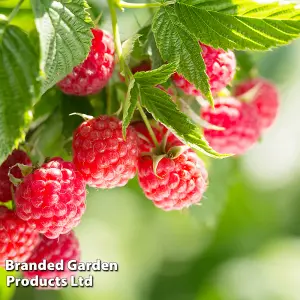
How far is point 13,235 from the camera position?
4.18 ft

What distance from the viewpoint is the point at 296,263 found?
3334mm

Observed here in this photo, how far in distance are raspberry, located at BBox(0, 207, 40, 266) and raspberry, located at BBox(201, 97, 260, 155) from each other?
45 centimetres

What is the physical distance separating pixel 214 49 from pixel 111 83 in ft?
0.78

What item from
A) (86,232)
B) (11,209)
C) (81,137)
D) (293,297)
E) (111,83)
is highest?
(111,83)

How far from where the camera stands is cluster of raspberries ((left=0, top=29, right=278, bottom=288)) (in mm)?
1223

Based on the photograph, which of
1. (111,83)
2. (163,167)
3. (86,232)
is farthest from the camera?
(86,232)

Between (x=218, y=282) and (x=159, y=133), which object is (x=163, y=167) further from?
(x=218, y=282)

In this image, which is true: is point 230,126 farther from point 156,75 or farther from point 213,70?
point 156,75

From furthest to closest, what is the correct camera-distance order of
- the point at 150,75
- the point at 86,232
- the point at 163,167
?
the point at 86,232
the point at 163,167
the point at 150,75

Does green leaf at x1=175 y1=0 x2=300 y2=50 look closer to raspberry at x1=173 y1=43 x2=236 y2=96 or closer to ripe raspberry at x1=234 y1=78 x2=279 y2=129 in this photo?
raspberry at x1=173 y1=43 x2=236 y2=96

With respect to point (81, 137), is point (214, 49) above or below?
above

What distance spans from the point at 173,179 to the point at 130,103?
0.19 meters

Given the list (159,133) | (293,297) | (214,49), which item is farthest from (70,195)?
(293,297)

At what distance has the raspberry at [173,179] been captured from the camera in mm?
1279
